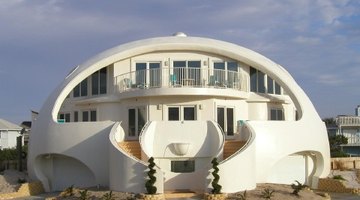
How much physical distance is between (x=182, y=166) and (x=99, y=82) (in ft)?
25.9

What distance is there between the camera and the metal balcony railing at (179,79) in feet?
75.4

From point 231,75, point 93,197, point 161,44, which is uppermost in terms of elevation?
point 161,44

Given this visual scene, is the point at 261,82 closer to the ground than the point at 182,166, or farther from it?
farther from it

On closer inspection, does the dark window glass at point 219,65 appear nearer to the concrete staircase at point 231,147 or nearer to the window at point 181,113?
the window at point 181,113

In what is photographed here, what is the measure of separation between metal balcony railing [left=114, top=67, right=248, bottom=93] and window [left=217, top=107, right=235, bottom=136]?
3.90ft

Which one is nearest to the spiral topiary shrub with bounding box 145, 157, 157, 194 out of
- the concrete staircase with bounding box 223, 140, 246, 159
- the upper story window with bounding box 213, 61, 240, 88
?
the concrete staircase with bounding box 223, 140, 246, 159

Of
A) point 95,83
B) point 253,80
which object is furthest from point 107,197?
point 253,80

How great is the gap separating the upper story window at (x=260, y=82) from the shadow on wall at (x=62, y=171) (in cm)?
968

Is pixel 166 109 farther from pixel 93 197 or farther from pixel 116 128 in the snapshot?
pixel 93 197

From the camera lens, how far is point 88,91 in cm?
2541

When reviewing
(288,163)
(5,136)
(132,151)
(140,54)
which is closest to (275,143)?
(288,163)

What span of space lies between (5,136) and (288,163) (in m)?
36.4

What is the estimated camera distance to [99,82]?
2509cm

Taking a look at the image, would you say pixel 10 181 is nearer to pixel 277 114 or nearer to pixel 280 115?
pixel 277 114
